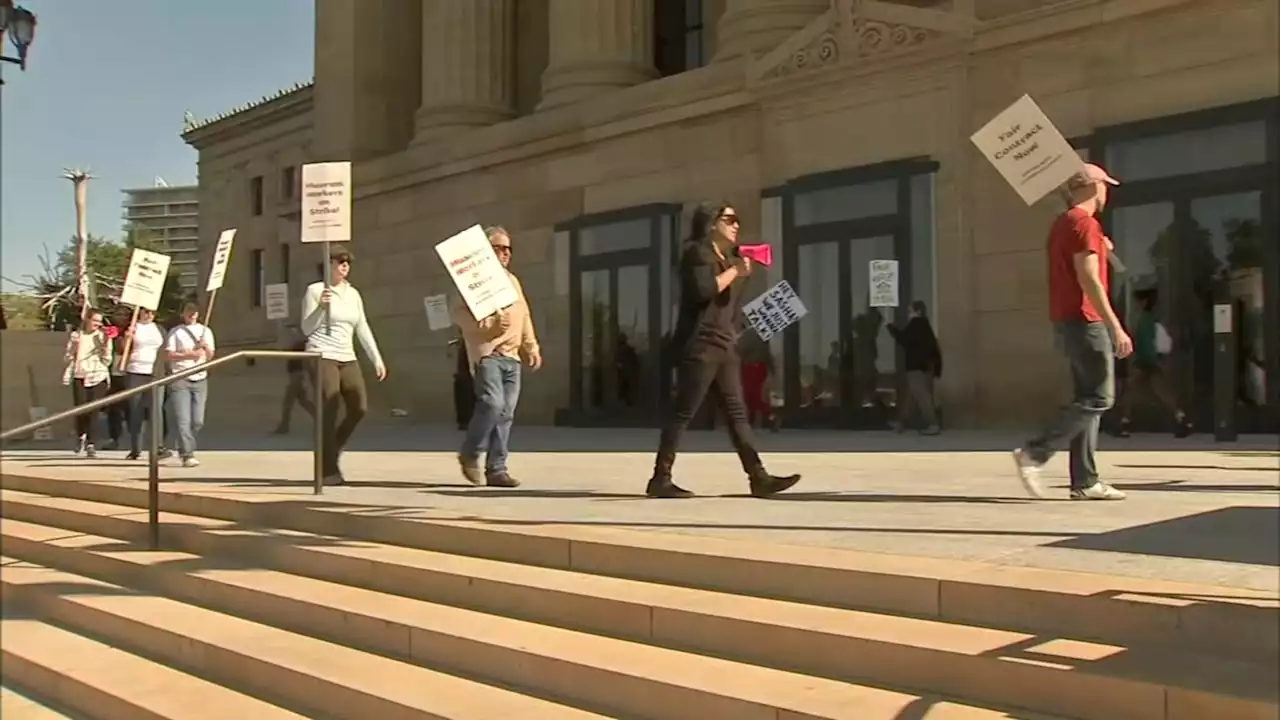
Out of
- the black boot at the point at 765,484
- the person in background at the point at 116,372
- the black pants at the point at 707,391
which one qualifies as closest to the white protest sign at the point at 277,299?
the person in background at the point at 116,372

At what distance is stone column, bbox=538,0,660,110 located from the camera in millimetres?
22094

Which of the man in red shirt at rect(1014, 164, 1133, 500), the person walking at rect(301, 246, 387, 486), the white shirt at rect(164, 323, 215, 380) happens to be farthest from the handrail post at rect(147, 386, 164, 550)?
the man in red shirt at rect(1014, 164, 1133, 500)

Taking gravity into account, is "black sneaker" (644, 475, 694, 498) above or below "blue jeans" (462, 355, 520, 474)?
below

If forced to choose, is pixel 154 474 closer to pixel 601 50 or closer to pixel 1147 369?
pixel 1147 369

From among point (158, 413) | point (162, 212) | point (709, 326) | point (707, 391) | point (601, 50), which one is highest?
point (601, 50)

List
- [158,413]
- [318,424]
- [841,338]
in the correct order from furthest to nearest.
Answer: [841,338] → [318,424] → [158,413]

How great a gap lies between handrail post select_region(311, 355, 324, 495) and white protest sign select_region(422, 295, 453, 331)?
12179 millimetres

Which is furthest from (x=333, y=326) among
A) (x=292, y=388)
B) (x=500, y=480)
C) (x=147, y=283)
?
(x=292, y=388)

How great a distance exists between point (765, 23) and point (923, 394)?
272 inches

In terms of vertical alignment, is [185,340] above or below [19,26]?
below

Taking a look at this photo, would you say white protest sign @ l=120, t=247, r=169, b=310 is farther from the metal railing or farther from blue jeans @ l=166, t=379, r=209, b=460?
the metal railing

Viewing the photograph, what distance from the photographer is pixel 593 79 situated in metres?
22.1

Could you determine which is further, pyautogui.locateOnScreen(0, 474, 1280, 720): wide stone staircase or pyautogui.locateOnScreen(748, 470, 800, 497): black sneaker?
pyautogui.locateOnScreen(748, 470, 800, 497): black sneaker

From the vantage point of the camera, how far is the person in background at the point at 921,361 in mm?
15562
